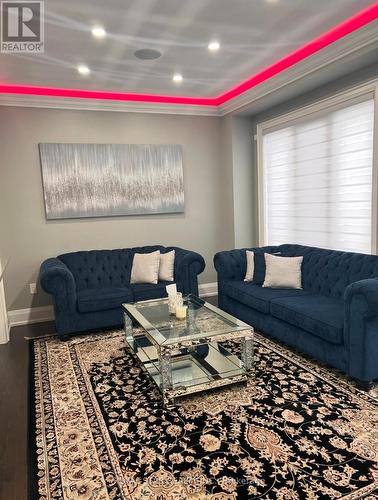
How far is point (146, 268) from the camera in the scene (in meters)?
4.52

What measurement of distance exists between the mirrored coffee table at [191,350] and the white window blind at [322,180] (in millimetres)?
1821

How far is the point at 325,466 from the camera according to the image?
192 centimetres

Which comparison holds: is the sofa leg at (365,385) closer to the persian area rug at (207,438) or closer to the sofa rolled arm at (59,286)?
the persian area rug at (207,438)

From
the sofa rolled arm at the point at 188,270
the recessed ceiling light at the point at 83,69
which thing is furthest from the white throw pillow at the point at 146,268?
the recessed ceiling light at the point at 83,69

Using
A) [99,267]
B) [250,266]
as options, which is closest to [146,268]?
[99,267]

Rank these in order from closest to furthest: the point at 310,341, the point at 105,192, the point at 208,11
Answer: the point at 208,11 < the point at 310,341 < the point at 105,192

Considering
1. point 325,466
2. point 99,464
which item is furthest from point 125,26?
point 325,466

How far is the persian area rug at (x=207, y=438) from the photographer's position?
182cm

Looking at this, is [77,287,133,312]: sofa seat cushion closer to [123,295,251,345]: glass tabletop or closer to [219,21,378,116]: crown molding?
[123,295,251,345]: glass tabletop

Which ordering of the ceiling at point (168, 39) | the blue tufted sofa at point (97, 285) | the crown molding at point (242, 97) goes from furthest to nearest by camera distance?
the blue tufted sofa at point (97, 285) < the crown molding at point (242, 97) < the ceiling at point (168, 39)

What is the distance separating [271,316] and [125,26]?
2.82m

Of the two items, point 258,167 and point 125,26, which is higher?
point 125,26

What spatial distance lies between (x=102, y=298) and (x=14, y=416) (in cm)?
165

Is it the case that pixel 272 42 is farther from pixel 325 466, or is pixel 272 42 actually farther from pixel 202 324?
pixel 325 466
